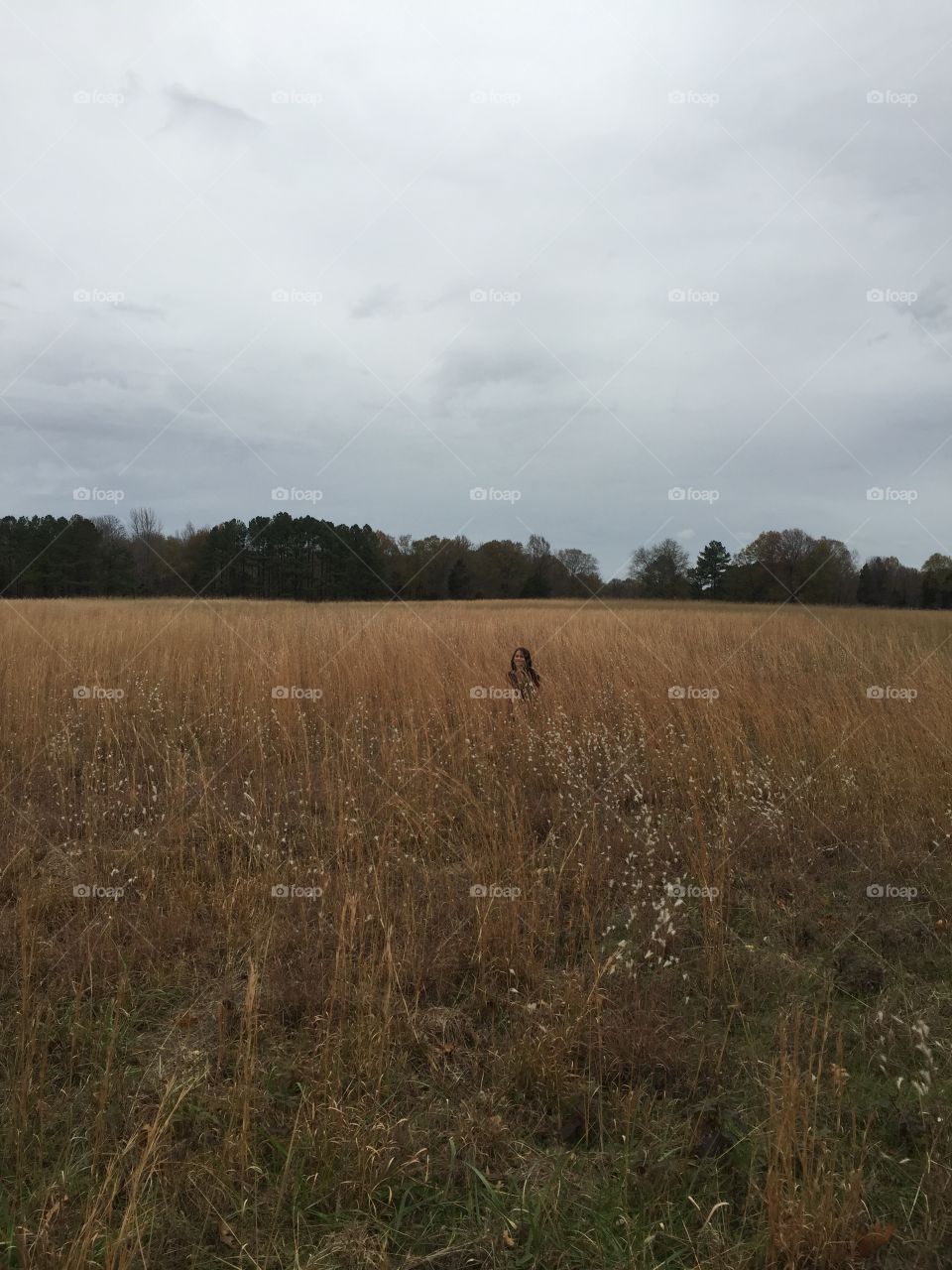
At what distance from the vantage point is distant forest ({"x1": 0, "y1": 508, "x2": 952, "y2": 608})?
3133 cm

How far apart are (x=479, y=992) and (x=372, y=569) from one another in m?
33.9

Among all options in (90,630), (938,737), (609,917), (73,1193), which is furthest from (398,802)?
(90,630)

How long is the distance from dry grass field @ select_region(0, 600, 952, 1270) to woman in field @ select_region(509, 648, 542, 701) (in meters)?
0.16

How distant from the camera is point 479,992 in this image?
9.49 feet

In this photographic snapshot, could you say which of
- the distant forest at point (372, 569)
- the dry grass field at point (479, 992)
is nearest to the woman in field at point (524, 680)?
the dry grass field at point (479, 992)

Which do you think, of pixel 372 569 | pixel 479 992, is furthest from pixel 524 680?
pixel 372 569

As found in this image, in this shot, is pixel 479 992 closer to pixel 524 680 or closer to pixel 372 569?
pixel 524 680

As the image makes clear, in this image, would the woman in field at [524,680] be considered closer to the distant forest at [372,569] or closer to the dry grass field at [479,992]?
the dry grass field at [479,992]

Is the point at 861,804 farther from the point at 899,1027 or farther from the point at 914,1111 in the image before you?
the point at 914,1111

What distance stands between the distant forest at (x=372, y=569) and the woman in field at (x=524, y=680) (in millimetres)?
23133

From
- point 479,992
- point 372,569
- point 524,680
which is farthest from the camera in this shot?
point 372,569

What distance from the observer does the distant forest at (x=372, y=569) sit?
1233 inches

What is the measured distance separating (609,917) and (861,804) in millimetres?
2259

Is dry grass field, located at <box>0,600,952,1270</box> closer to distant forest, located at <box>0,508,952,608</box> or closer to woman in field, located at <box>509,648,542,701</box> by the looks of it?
woman in field, located at <box>509,648,542,701</box>
